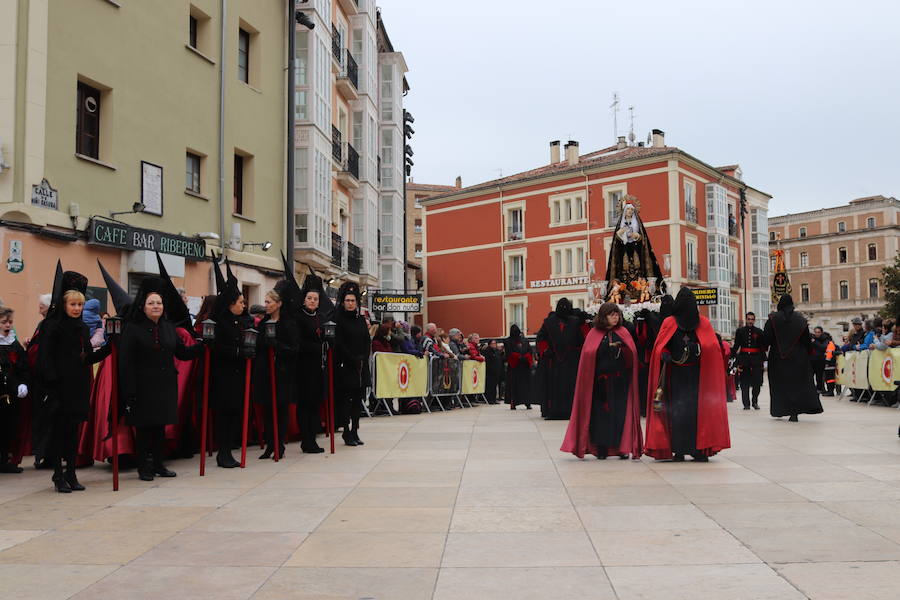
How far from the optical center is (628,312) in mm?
19719

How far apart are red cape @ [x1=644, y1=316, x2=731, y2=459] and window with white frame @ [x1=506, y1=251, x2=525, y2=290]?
160ft

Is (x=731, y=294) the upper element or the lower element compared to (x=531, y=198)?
lower

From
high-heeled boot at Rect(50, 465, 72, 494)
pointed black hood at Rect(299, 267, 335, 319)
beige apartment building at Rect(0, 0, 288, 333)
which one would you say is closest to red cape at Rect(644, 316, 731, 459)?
pointed black hood at Rect(299, 267, 335, 319)

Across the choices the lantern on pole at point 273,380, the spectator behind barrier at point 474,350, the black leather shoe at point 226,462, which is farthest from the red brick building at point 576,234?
the black leather shoe at point 226,462

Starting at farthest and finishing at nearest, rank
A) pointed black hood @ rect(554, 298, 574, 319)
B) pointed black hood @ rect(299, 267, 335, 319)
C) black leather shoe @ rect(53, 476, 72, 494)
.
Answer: pointed black hood @ rect(554, 298, 574, 319) → pointed black hood @ rect(299, 267, 335, 319) → black leather shoe @ rect(53, 476, 72, 494)

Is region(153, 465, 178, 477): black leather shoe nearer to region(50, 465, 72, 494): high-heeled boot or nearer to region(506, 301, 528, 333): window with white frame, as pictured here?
region(50, 465, 72, 494): high-heeled boot

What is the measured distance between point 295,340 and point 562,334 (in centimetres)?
672

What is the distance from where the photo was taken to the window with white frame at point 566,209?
5681cm

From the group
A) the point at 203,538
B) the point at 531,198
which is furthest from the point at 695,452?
the point at 531,198

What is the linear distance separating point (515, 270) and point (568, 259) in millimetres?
4060

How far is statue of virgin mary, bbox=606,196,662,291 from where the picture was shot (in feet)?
98.3

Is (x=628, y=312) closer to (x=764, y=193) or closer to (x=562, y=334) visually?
(x=562, y=334)

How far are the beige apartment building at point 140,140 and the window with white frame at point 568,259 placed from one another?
1305 inches

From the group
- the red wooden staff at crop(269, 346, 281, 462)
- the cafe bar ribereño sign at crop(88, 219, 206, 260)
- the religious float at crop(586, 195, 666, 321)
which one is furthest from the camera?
the religious float at crop(586, 195, 666, 321)
